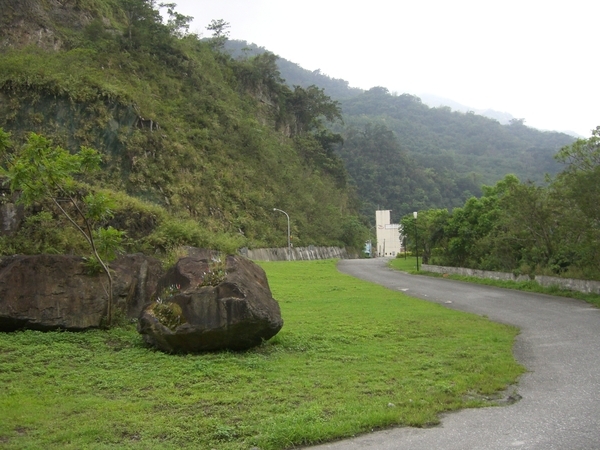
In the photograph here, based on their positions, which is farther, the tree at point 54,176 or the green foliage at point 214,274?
the tree at point 54,176

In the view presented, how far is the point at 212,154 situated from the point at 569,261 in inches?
1303

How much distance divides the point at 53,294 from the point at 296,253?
138ft

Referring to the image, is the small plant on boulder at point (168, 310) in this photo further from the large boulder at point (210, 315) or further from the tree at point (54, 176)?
the tree at point (54, 176)

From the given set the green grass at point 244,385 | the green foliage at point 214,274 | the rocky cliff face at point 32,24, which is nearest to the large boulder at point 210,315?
the green foliage at point 214,274

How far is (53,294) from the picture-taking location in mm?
10625

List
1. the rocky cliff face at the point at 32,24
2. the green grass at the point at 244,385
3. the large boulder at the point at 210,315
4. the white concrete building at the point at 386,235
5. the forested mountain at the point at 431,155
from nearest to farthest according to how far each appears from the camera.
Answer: the green grass at the point at 244,385
the large boulder at the point at 210,315
the rocky cliff face at the point at 32,24
the white concrete building at the point at 386,235
the forested mountain at the point at 431,155

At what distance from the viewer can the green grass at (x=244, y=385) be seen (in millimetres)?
5875

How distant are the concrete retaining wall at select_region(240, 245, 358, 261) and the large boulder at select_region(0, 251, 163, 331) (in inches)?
1170

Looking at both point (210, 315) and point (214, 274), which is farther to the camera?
point (214, 274)

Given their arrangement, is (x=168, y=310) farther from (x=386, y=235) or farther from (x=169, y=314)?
(x=386, y=235)

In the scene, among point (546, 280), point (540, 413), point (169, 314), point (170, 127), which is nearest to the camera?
point (540, 413)

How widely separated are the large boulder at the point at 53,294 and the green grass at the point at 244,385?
38 cm

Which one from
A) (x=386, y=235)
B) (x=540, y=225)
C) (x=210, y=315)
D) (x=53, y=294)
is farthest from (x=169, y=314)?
(x=386, y=235)

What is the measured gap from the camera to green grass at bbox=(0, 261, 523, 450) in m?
5.88
